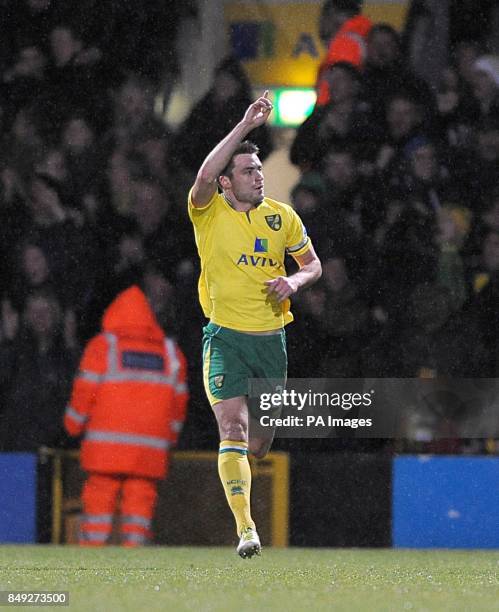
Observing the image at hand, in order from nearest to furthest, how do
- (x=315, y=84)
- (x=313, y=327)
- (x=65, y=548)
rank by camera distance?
1. (x=65, y=548)
2. (x=313, y=327)
3. (x=315, y=84)

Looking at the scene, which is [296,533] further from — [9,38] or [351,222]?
[9,38]

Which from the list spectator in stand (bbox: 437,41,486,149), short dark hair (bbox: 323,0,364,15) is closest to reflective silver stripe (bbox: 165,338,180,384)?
spectator in stand (bbox: 437,41,486,149)

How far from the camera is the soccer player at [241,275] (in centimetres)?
677

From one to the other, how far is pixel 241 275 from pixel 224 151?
0.63 metres

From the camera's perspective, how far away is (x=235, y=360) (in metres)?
6.84

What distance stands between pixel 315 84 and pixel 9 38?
1.89m

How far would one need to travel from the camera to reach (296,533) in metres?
8.66

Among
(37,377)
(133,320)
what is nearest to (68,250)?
Result: (133,320)

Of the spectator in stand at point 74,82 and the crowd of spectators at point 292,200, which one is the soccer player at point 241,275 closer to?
the crowd of spectators at point 292,200

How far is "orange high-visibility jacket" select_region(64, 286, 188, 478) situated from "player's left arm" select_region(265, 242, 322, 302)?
1.75m

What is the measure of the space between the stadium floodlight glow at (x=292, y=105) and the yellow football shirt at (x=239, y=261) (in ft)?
7.78

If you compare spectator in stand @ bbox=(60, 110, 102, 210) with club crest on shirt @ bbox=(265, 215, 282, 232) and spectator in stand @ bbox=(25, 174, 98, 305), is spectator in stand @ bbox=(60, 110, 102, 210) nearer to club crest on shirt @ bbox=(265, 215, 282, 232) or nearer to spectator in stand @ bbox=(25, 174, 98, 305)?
spectator in stand @ bbox=(25, 174, 98, 305)

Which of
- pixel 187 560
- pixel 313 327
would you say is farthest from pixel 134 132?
pixel 187 560

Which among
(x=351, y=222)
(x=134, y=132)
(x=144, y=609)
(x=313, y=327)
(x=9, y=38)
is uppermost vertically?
(x=9, y=38)
